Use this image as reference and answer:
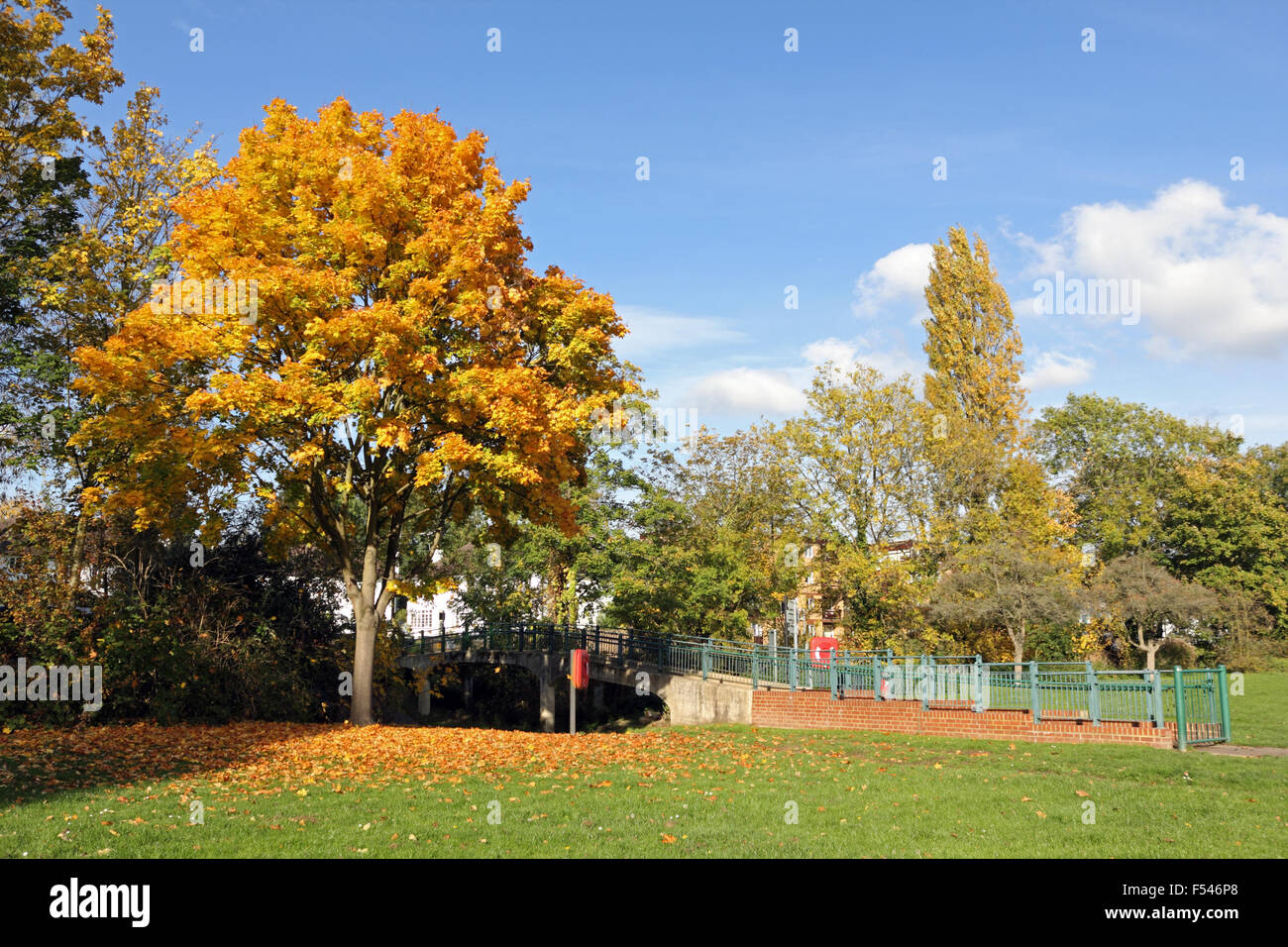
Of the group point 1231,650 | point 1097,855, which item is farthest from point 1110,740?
point 1231,650

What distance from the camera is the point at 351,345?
55.9 ft

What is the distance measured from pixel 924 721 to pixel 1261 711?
994 centimetres

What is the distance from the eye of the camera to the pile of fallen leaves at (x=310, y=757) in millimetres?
12070

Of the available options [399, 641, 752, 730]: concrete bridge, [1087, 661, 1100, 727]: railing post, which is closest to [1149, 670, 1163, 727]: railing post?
[1087, 661, 1100, 727]: railing post

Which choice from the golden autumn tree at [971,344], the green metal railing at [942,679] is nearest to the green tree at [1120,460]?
the golden autumn tree at [971,344]

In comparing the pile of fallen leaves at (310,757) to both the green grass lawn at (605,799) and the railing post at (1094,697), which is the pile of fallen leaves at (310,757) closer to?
the green grass lawn at (605,799)

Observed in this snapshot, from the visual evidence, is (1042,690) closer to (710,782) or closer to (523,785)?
(710,782)

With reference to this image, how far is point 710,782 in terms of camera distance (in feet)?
42.0

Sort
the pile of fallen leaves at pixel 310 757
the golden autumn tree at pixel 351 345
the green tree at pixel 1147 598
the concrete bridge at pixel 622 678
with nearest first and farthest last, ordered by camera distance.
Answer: the pile of fallen leaves at pixel 310 757
the golden autumn tree at pixel 351 345
the concrete bridge at pixel 622 678
the green tree at pixel 1147 598

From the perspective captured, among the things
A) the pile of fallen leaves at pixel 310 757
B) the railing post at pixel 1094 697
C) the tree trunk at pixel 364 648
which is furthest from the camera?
the tree trunk at pixel 364 648

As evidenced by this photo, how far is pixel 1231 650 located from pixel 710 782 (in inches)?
1462

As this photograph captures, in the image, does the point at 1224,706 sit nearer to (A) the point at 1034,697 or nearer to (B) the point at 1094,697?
(B) the point at 1094,697

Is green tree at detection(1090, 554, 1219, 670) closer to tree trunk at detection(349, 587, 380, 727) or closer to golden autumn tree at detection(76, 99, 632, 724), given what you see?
golden autumn tree at detection(76, 99, 632, 724)

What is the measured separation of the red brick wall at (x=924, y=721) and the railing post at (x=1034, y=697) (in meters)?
0.16
